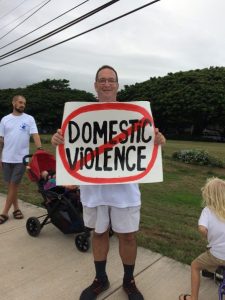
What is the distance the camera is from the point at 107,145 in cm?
327

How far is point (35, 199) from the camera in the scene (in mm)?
6934

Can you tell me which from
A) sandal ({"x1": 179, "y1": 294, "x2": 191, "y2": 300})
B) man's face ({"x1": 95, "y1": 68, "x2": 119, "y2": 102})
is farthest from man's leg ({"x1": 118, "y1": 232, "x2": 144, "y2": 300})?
man's face ({"x1": 95, "y1": 68, "x2": 119, "y2": 102})

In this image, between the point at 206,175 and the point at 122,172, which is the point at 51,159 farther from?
the point at 206,175

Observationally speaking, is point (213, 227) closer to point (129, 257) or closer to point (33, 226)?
point (129, 257)

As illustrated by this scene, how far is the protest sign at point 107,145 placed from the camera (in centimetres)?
323

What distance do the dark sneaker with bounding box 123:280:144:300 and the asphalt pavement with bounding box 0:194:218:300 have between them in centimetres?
8

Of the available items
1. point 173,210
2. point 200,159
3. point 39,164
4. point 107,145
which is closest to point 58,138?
point 107,145

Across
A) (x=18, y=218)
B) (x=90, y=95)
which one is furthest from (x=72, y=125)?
(x=90, y=95)

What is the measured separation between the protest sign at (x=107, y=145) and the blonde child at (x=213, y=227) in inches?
17.9

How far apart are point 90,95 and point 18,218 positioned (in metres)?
59.1

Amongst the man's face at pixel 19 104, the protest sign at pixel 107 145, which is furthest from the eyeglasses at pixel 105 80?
the man's face at pixel 19 104

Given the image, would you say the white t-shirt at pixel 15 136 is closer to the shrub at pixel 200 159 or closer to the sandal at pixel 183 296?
the sandal at pixel 183 296

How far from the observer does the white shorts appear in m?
3.16

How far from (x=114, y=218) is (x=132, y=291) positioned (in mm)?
705
